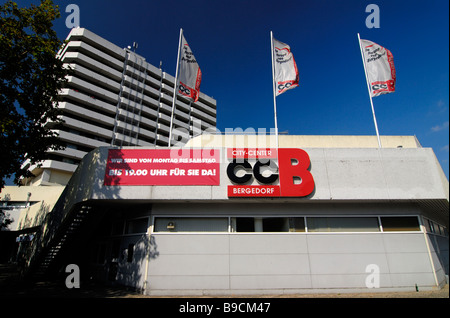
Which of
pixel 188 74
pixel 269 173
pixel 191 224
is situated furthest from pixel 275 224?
pixel 188 74

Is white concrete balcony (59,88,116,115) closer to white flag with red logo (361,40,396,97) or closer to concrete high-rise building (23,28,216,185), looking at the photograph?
concrete high-rise building (23,28,216,185)

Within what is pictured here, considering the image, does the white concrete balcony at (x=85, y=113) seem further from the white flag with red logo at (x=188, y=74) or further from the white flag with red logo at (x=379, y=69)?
the white flag with red logo at (x=379, y=69)

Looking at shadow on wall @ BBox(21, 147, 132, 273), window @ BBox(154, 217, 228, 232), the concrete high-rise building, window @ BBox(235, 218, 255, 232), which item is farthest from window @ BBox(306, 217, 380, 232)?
the concrete high-rise building

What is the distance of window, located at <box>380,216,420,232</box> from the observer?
1230 centimetres

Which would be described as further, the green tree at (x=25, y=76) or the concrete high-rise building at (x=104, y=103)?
the concrete high-rise building at (x=104, y=103)

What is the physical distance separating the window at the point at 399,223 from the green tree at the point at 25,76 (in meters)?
17.7

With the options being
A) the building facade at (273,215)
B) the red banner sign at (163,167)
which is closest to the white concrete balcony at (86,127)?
the building facade at (273,215)

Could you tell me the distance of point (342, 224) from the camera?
12289 millimetres

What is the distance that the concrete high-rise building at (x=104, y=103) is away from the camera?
1941 inches

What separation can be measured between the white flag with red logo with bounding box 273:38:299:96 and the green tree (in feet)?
39.4

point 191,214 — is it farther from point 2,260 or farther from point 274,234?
point 2,260

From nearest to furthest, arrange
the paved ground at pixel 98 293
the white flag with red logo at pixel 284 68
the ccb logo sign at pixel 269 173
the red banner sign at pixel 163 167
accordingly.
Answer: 1. the paved ground at pixel 98 293
2. the ccb logo sign at pixel 269 173
3. the red banner sign at pixel 163 167
4. the white flag with red logo at pixel 284 68

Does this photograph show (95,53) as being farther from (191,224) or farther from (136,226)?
(191,224)

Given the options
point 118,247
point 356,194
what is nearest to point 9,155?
point 118,247
